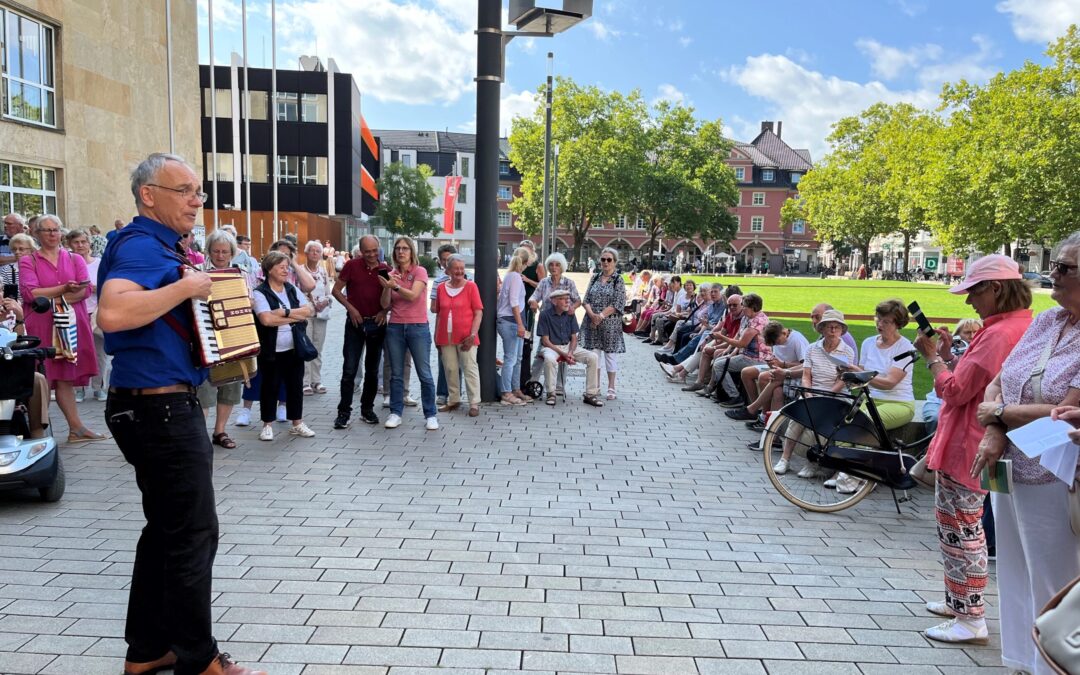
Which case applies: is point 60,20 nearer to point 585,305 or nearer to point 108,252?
point 585,305

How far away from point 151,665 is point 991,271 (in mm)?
4137

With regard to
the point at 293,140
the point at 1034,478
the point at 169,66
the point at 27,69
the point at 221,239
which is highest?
the point at 293,140

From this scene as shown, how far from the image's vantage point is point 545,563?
4516 millimetres

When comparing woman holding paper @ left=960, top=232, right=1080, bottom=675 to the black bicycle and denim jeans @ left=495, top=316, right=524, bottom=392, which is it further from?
denim jeans @ left=495, top=316, right=524, bottom=392

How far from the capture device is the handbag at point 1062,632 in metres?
2.00

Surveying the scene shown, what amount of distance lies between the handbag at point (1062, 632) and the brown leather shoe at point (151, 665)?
315 cm

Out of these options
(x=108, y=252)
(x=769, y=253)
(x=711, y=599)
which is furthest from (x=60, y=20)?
(x=769, y=253)

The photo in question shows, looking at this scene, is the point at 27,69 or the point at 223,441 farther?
the point at 27,69

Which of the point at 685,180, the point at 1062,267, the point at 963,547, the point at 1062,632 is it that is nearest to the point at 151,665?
the point at 1062,632

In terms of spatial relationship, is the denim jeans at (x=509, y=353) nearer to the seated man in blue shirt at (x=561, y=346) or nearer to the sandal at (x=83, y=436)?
the seated man in blue shirt at (x=561, y=346)

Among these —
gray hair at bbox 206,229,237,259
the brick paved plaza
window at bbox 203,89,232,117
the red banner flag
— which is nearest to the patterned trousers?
the brick paved plaza

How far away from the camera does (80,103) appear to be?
2017 centimetres

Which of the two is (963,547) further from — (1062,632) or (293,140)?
(293,140)

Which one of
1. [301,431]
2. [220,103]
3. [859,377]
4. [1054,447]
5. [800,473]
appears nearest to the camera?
[1054,447]
